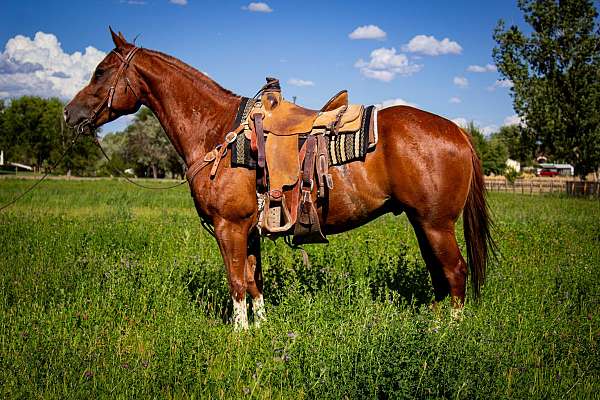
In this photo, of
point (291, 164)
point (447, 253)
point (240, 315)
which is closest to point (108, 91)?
point (291, 164)

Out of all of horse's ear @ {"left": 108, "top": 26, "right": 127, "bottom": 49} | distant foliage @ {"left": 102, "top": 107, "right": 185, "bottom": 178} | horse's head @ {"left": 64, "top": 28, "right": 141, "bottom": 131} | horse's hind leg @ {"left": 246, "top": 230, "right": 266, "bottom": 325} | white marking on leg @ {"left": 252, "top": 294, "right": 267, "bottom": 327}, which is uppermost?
distant foliage @ {"left": 102, "top": 107, "right": 185, "bottom": 178}

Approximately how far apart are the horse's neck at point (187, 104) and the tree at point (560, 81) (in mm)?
38100

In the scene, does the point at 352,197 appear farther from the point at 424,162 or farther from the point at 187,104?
the point at 187,104

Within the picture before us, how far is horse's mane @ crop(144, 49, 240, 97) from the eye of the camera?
215 inches

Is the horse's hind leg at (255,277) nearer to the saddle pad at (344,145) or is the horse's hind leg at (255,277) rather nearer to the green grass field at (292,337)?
the green grass field at (292,337)

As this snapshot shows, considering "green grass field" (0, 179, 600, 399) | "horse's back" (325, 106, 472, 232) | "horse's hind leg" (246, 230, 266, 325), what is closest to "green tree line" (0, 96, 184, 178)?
"green grass field" (0, 179, 600, 399)

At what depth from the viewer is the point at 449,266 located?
4957mm

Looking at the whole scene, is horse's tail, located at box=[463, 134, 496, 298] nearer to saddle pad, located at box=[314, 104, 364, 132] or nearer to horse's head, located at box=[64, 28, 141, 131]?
saddle pad, located at box=[314, 104, 364, 132]

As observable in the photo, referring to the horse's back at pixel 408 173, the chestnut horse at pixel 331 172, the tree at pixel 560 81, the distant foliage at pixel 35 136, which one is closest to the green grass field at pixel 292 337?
the chestnut horse at pixel 331 172

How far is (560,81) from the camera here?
128ft

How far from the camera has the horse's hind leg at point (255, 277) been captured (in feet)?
17.4

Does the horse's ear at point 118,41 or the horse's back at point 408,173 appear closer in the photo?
the horse's back at point 408,173

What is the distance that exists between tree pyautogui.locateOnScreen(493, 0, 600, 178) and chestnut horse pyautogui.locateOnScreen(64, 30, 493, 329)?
122 ft

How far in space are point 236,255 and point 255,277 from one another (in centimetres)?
60
